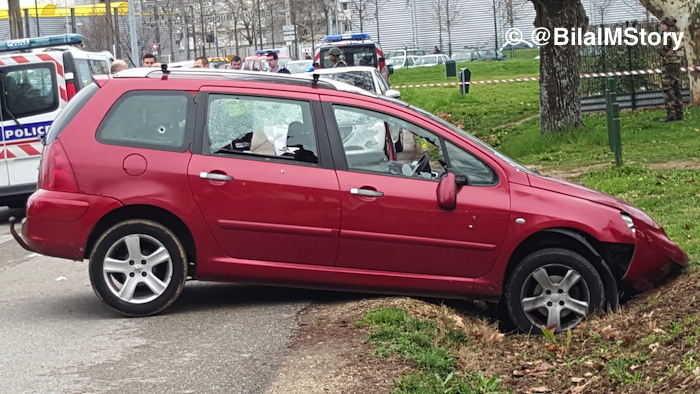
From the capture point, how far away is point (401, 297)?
24.0ft

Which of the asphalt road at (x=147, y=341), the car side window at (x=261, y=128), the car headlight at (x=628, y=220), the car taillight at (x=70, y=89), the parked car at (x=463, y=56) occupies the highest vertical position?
the parked car at (x=463, y=56)

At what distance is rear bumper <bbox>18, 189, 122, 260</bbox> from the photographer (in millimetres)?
7191

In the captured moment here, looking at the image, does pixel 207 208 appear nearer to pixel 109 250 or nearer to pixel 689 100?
pixel 109 250

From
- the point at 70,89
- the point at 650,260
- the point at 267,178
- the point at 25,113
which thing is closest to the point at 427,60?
the point at 70,89

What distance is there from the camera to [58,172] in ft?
23.7

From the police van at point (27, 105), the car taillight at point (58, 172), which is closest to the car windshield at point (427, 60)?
the police van at point (27, 105)

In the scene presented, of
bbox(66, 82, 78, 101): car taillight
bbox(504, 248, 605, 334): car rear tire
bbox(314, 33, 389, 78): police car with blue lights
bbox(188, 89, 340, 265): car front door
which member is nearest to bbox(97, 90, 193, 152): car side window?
bbox(188, 89, 340, 265): car front door

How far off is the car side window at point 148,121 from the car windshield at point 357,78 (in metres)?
10.9

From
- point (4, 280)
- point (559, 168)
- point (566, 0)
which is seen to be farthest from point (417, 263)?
point (566, 0)

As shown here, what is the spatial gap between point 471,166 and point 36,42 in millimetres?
9846

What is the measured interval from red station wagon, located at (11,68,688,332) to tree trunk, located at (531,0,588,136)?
10.7 metres

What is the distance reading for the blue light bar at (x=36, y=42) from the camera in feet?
48.8

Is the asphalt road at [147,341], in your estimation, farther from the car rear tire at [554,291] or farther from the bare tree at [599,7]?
the bare tree at [599,7]

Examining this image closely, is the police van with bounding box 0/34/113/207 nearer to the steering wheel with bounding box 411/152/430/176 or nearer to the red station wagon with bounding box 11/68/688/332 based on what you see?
the red station wagon with bounding box 11/68/688/332
